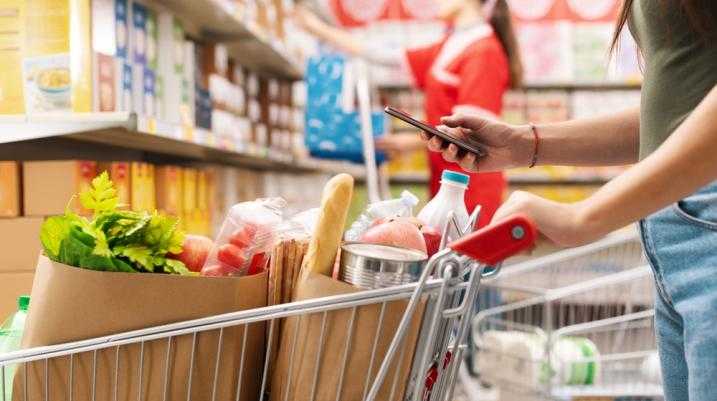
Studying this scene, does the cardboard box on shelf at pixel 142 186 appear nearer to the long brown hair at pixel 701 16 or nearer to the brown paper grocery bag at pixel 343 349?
the brown paper grocery bag at pixel 343 349

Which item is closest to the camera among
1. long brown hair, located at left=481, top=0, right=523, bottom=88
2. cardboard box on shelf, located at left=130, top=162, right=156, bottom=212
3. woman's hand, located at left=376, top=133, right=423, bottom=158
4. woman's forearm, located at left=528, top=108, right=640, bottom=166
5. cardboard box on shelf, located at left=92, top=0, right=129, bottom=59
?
woman's forearm, located at left=528, top=108, right=640, bottom=166

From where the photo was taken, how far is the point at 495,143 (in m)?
1.63

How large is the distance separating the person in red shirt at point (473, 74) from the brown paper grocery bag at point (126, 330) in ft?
8.36

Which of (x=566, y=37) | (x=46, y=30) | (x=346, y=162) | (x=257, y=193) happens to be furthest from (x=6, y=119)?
(x=566, y=37)

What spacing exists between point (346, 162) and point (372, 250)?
A: 3.66m

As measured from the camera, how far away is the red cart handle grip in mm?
1028

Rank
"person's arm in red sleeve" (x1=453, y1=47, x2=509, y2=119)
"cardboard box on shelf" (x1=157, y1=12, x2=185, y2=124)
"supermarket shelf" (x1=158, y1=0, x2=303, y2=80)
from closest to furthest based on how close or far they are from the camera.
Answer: "cardboard box on shelf" (x1=157, y1=12, x2=185, y2=124)
"supermarket shelf" (x1=158, y1=0, x2=303, y2=80)
"person's arm in red sleeve" (x1=453, y1=47, x2=509, y2=119)

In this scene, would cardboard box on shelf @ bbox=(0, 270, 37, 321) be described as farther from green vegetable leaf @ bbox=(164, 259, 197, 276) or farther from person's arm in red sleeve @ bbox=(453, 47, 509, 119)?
person's arm in red sleeve @ bbox=(453, 47, 509, 119)

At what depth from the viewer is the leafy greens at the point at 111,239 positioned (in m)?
1.25

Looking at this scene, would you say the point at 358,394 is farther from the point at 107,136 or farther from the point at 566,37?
the point at 566,37

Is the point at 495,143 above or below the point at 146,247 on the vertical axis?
above

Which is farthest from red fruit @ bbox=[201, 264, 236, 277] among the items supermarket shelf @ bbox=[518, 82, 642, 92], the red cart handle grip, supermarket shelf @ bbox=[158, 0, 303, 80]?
supermarket shelf @ bbox=[518, 82, 642, 92]

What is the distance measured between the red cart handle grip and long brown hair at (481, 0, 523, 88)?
3.23 metres

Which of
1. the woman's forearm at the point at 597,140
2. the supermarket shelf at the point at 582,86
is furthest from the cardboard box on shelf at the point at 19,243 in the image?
the supermarket shelf at the point at 582,86
